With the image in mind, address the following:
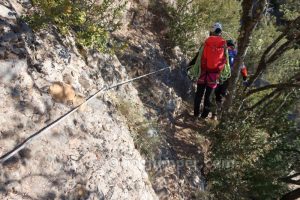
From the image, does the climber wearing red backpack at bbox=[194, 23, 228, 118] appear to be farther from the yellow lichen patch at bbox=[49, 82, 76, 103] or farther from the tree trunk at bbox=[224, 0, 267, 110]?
the yellow lichen patch at bbox=[49, 82, 76, 103]

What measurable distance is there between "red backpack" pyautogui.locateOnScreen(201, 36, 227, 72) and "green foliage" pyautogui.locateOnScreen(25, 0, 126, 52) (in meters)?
1.84

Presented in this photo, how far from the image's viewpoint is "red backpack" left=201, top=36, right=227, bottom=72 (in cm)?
643

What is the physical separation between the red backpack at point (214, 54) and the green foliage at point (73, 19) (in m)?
1.84

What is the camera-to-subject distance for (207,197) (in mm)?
5770

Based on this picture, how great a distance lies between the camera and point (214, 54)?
6.50 metres

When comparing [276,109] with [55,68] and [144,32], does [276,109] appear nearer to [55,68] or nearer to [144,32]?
[144,32]

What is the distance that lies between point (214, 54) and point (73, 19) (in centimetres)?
280

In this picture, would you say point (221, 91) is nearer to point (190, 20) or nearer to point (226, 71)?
point (226, 71)

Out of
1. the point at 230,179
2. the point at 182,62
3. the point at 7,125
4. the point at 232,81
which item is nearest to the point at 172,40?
the point at 182,62

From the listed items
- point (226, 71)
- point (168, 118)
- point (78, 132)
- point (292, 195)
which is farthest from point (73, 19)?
point (292, 195)

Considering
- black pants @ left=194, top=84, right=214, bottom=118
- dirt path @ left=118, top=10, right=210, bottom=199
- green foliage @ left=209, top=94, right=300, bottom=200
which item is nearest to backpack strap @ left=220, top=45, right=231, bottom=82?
black pants @ left=194, top=84, right=214, bottom=118

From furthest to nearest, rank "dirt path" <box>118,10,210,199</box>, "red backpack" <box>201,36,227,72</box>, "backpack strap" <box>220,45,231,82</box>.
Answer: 1. "backpack strap" <box>220,45,231,82</box>
2. "red backpack" <box>201,36,227,72</box>
3. "dirt path" <box>118,10,210,199</box>

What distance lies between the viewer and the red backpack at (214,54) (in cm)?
643

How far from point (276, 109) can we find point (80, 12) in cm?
489
